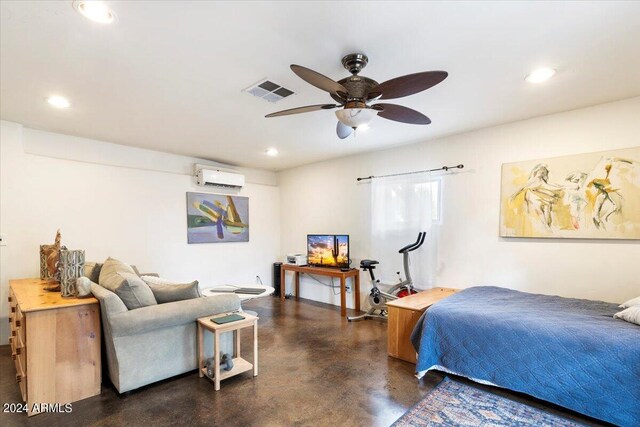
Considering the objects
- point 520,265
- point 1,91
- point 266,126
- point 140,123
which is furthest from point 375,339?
point 1,91

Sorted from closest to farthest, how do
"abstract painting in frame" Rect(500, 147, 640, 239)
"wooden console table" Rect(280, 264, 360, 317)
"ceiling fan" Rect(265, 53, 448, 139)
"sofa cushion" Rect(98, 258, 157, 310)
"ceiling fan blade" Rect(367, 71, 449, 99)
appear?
"ceiling fan blade" Rect(367, 71, 449, 99) < "ceiling fan" Rect(265, 53, 448, 139) < "sofa cushion" Rect(98, 258, 157, 310) < "abstract painting in frame" Rect(500, 147, 640, 239) < "wooden console table" Rect(280, 264, 360, 317)

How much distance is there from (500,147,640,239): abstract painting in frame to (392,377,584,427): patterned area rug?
1744 millimetres

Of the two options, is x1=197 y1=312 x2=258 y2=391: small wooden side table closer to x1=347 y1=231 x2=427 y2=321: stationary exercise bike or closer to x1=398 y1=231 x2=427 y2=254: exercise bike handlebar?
x1=347 y1=231 x2=427 y2=321: stationary exercise bike

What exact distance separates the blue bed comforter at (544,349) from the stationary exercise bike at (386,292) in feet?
3.43

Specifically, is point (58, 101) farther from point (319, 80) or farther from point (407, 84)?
point (407, 84)

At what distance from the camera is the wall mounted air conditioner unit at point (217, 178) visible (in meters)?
4.83

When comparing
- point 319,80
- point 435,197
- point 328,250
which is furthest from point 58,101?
point 435,197

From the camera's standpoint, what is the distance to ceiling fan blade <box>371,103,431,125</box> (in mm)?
2149

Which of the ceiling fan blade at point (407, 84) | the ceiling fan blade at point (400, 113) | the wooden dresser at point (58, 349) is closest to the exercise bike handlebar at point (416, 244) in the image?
the ceiling fan blade at point (400, 113)

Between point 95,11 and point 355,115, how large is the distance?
5.01ft

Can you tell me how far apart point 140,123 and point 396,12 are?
293 cm

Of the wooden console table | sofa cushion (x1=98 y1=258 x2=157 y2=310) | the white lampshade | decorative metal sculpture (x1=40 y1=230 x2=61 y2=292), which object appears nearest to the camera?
the white lampshade

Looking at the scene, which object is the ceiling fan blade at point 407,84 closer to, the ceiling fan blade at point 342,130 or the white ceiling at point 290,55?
the white ceiling at point 290,55

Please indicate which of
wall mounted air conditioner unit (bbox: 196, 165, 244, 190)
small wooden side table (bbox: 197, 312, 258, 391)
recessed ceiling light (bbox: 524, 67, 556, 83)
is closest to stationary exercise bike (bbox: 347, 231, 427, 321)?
small wooden side table (bbox: 197, 312, 258, 391)
